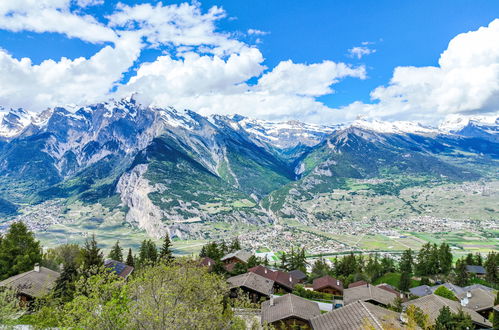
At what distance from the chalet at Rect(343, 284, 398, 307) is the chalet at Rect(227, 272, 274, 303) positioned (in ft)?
52.4

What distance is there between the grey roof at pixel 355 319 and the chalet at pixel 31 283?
3889cm

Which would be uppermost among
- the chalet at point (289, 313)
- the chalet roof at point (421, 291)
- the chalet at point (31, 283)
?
the chalet at point (31, 283)

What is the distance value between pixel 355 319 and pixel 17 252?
62331 mm

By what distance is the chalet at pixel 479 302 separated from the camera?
2501 inches

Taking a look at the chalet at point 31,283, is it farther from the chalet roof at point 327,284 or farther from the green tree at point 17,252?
the chalet roof at point 327,284

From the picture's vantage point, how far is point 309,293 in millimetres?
76188

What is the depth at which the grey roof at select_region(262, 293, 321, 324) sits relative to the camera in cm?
4581

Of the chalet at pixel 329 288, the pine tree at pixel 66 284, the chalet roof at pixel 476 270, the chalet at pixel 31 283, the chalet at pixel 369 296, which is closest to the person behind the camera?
the pine tree at pixel 66 284

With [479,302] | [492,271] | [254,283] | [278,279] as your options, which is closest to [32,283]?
[254,283]

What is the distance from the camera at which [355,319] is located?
34.8 m

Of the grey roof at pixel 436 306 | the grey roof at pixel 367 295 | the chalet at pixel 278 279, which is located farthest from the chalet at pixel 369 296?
the chalet at pixel 278 279

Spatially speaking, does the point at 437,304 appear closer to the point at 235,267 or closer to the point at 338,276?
the point at 235,267

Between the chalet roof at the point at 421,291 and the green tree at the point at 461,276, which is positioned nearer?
the chalet roof at the point at 421,291

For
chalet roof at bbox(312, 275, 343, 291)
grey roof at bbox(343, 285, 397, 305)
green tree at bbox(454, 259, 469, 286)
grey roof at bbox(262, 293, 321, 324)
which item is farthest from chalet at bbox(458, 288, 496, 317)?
green tree at bbox(454, 259, 469, 286)
